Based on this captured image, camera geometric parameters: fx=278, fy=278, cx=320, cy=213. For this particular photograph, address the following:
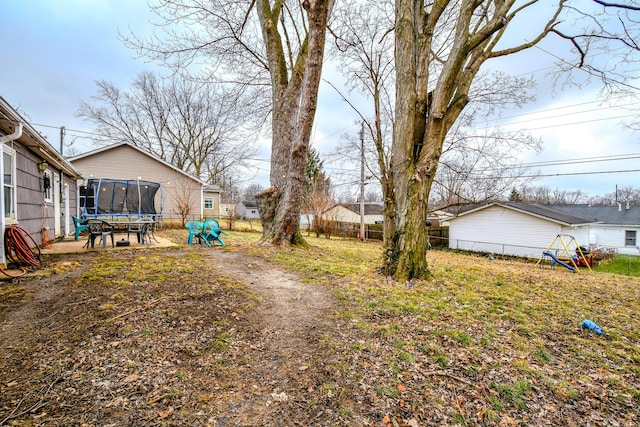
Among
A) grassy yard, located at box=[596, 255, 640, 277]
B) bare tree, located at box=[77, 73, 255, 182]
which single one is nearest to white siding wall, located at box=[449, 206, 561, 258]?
grassy yard, located at box=[596, 255, 640, 277]

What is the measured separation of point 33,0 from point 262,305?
8.50 m

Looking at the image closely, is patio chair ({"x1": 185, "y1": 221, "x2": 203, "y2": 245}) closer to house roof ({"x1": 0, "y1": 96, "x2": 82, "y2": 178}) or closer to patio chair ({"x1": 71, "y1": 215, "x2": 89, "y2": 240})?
patio chair ({"x1": 71, "y1": 215, "x2": 89, "y2": 240})

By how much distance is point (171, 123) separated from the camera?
23.4 m

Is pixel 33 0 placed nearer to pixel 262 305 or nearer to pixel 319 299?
pixel 262 305

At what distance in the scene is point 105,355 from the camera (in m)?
2.23

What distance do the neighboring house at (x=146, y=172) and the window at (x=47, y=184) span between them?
840cm

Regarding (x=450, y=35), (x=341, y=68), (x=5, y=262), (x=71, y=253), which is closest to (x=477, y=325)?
(x=5, y=262)

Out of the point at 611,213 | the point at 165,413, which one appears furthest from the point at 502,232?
the point at 165,413

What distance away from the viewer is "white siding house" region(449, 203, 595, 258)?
17.3 metres

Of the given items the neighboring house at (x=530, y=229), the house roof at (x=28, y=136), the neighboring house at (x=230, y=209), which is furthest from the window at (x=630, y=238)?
the house roof at (x=28, y=136)

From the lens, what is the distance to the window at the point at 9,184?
521 centimetres

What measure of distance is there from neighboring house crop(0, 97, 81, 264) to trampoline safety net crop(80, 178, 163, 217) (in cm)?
84

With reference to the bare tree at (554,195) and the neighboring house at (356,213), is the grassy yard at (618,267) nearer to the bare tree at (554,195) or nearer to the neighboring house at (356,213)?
the neighboring house at (356,213)

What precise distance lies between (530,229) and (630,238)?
13.8 meters
